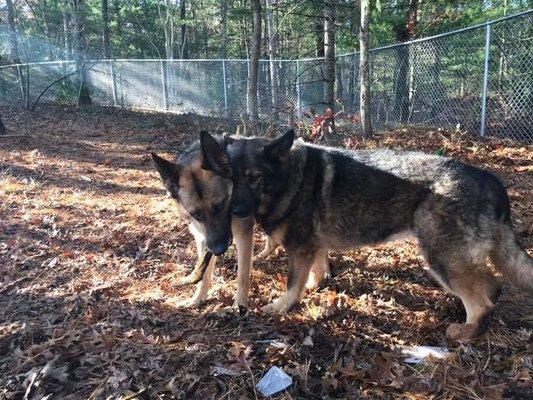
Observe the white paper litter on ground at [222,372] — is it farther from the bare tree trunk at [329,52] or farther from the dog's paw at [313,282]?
the bare tree trunk at [329,52]

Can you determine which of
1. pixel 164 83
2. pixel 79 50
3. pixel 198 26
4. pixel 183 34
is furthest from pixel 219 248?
pixel 198 26

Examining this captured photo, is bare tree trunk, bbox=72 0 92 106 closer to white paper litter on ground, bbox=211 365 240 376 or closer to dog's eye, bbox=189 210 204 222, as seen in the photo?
dog's eye, bbox=189 210 204 222

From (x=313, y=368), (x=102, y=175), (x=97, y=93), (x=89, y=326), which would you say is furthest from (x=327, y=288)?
(x=97, y=93)

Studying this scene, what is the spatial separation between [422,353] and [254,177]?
1.90 m

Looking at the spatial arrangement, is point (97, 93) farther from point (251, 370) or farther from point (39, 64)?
point (251, 370)

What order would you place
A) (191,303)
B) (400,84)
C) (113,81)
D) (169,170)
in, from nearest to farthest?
(169,170)
(191,303)
(400,84)
(113,81)

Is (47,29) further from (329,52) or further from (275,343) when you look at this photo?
(275,343)

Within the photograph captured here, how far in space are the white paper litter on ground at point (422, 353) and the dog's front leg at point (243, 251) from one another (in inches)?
57.4

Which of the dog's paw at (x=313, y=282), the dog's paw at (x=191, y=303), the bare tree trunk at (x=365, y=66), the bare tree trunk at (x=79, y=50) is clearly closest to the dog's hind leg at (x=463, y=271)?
the dog's paw at (x=313, y=282)

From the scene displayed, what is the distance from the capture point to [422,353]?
3.31 meters

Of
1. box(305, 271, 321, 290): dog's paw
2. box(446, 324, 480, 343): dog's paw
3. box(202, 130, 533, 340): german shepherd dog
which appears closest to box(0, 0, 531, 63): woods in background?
box(202, 130, 533, 340): german shepherd dog

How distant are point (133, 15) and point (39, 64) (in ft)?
55.7

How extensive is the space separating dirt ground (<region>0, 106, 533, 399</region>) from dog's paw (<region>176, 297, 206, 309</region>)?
0.31ft

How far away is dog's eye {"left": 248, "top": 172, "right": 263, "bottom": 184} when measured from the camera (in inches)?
144
